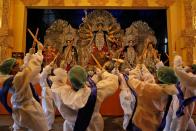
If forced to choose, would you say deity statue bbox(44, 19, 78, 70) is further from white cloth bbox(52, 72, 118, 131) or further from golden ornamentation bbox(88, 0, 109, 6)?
white cloth bbox(52, 72, 118, 131)

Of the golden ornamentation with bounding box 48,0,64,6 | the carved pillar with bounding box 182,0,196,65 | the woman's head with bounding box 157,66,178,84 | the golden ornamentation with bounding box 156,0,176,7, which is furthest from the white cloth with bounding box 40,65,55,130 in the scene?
the golden ornamentation with bounding box 156,0,176,7

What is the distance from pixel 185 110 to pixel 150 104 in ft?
4.19

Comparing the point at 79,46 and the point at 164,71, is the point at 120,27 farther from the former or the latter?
the point at 164,71

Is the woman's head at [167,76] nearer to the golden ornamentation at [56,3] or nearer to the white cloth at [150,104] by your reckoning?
the white cloth at [150,104]

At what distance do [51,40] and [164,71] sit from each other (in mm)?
6639

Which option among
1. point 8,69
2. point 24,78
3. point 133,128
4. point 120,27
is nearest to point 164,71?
point 133,128

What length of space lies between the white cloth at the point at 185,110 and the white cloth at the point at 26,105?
2085mm

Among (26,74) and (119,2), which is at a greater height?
(119,2)

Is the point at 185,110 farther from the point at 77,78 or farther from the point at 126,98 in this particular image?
the point at 77,78

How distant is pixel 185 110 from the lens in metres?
4.52

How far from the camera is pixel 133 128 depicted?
3754mm

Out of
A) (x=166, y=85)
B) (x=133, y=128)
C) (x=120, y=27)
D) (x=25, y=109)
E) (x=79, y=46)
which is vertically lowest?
(x=133, y=128)

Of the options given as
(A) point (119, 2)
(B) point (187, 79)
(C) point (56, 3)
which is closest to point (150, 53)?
(A) point (119, 2)

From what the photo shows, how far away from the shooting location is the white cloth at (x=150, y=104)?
11.3 ft
